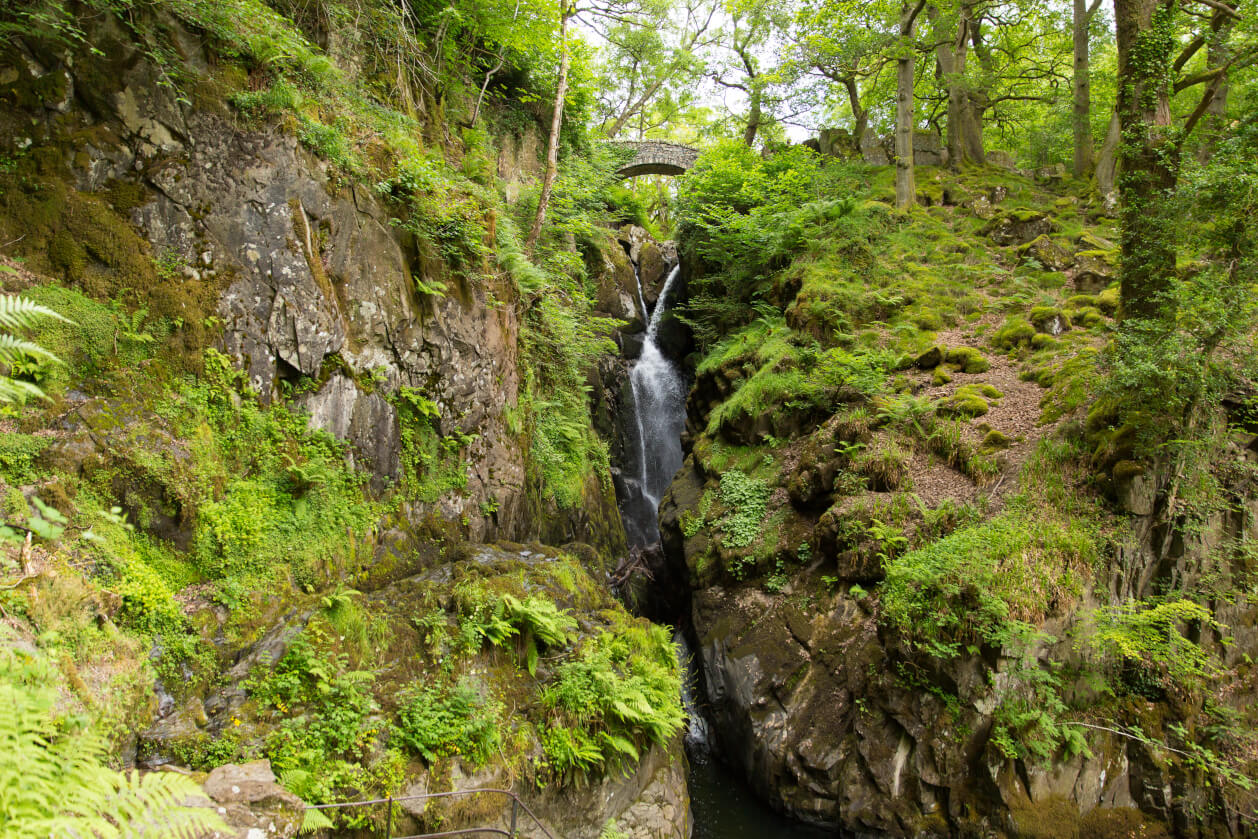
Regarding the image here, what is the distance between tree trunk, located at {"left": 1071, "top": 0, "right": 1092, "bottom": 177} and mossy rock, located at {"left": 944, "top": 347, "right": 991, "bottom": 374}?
9150 mm

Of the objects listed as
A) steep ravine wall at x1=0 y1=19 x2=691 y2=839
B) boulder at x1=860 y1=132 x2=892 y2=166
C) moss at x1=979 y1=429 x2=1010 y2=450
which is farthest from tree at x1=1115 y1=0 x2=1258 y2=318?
boulder at x1=860 y1=132 x2=892 y2=166

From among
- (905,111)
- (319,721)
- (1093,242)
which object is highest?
(905,111)

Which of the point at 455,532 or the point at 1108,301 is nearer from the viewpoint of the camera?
the point at 455,532

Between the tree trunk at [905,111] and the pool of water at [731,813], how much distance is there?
45.3ft

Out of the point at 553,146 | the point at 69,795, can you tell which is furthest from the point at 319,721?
the point at 553,146

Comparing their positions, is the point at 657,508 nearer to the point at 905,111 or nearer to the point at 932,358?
the point at 932,358

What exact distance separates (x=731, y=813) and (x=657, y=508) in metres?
7.53

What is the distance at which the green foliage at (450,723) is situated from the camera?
5.16m

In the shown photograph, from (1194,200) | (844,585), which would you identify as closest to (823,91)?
(1194,200)

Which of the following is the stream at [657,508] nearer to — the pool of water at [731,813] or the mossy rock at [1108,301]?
the pool of water at [731,813]

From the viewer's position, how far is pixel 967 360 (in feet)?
33.9

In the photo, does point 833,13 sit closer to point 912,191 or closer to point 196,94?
point 912,191

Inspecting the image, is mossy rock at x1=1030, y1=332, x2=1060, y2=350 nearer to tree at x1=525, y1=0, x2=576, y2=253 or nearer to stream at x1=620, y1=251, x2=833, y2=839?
stream at x1=620, y1=251, x2=833, y2=839

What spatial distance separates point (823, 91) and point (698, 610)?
1700cm
